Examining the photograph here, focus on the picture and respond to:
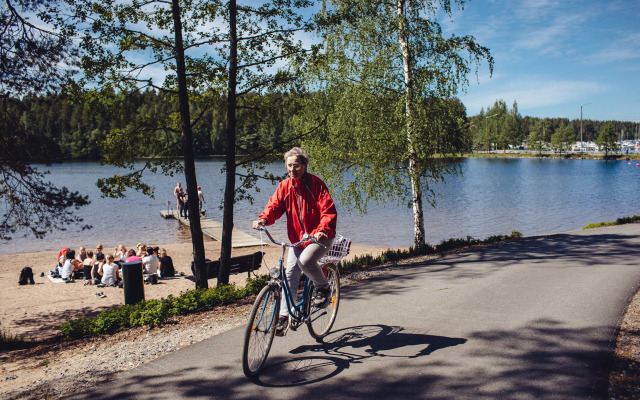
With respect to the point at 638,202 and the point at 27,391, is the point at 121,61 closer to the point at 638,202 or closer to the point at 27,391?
the point at 27,391

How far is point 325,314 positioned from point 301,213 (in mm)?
1362

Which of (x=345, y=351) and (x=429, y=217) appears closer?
(x=345, y=351)

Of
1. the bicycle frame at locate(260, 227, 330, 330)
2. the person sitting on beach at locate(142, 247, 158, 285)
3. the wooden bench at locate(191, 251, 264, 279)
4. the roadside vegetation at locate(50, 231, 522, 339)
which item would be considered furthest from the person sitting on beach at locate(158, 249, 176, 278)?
the bicycle frame at locate(260, 227, 330, 330)

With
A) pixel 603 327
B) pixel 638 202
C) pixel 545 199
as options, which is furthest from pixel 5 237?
pixel 638 202

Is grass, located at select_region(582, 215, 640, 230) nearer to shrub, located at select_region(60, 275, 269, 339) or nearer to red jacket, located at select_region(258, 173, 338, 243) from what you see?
shrub, located at select_region(60, 275, 269, 339)

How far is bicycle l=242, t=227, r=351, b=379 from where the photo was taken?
13.3 feet

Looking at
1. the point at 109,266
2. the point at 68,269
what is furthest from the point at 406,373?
the point at 68,269

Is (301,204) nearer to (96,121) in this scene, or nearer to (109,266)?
(96,121)

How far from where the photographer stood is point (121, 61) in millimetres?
9258

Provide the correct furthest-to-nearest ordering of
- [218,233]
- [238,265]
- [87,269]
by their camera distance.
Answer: [218,233] < [87,269] < [238,265]

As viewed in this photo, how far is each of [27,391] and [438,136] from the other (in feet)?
35.9

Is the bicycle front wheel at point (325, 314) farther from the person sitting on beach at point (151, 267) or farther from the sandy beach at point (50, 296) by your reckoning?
the person sitting on beach at point (151, 267)

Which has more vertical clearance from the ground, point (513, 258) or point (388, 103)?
point (388, 103)

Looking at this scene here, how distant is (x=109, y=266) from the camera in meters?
13.6
